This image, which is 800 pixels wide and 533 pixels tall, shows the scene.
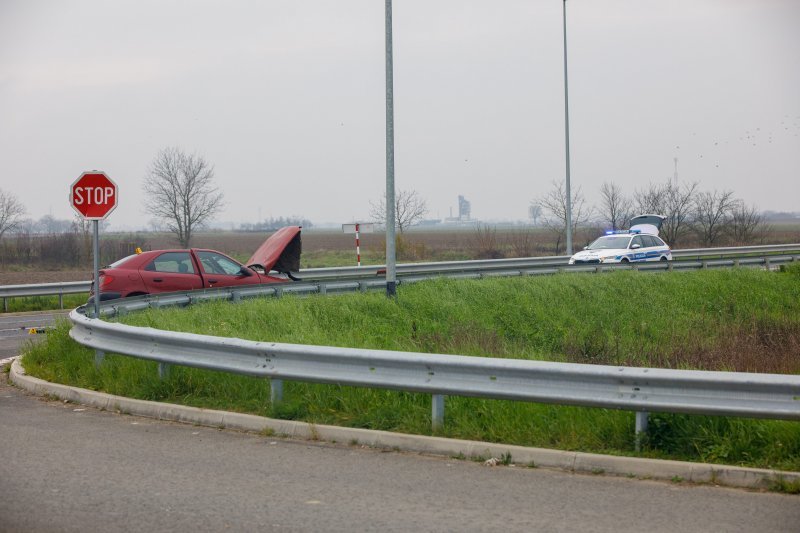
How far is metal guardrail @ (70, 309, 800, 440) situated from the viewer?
7.00 meters

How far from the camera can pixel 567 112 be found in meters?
38.4

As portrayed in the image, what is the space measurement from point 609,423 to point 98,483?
4057mm

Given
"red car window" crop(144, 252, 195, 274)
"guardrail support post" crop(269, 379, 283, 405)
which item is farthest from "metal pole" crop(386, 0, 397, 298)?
"guardrail support post" crop(269, 379, 283, 405)

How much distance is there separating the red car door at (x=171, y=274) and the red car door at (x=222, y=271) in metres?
0.24

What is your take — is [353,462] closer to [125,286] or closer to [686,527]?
[686,527]

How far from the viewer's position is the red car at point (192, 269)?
17616 mm

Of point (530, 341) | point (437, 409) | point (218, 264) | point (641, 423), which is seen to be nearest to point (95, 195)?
point (218, 264)

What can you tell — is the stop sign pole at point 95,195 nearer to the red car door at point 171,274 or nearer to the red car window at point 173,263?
the red car door at point 171,274

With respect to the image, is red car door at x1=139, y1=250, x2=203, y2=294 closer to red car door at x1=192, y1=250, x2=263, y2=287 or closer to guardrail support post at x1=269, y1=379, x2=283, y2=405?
red car door at x1=192, y1=250, x2=263, y2=287

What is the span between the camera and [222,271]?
763 inches

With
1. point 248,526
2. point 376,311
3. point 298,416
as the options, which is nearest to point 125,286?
point 376,311

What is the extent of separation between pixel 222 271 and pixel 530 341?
6431 mm

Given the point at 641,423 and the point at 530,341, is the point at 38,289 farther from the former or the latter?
the point at 641,423

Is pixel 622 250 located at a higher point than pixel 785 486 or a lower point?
higher
